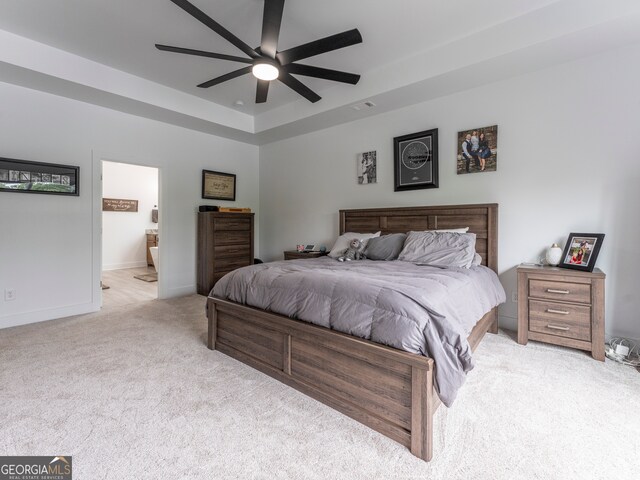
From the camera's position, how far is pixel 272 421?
1.73 meters

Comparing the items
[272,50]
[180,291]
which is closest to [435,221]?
[272,50]

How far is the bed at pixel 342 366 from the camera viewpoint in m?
1.48

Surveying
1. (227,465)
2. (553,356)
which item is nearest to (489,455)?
(227,465)

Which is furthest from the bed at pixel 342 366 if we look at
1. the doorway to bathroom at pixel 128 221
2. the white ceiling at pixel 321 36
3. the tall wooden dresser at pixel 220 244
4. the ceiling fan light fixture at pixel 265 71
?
the doorway to bathroom at pixel 128 221

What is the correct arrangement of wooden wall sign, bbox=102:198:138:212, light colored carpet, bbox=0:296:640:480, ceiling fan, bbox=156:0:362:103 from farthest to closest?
wooden wall sign, bbox=102:198:138:212 < ceiling fan, bbox=156:0:362:103 < light colored carpet, bbox=0:296:640:480

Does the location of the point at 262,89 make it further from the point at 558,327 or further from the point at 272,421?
the point at 558,327

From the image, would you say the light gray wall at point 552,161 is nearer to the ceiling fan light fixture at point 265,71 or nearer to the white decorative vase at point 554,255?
A: the white decorative vase at point 554,255

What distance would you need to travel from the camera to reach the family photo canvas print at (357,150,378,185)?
4.15 metres

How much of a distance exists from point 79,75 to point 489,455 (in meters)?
4.56

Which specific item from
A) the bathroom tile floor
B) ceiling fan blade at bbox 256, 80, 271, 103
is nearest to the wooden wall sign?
the bathroom tile floor

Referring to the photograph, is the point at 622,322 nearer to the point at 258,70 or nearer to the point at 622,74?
the point at 622,74

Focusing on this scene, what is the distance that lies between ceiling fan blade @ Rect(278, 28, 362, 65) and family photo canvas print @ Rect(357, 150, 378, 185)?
199cm

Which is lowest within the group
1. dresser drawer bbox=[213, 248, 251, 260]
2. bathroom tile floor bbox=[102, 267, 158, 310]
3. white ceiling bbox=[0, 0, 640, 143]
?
bathroom tile floor bbox=[102, 267, 158, 310]

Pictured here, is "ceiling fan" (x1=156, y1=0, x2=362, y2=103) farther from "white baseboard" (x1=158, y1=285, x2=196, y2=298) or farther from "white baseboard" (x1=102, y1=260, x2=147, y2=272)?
"white baseboard" (x1=102, y1=260, x2=147, y2=272)
